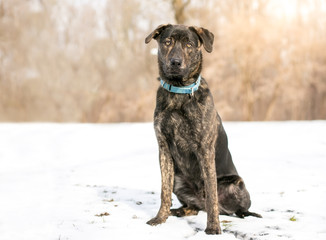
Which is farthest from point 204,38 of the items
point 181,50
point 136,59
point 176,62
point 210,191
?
point 136,59

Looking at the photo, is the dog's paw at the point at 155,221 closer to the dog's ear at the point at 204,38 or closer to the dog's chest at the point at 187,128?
the dog's chest at the point at 187,128

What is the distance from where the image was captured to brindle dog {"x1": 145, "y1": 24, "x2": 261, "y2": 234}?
3836mm

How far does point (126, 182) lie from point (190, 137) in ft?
11.4

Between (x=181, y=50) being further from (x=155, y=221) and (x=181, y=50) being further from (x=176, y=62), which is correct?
(x=155, y=221)

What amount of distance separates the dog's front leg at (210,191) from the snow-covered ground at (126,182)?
174 mm

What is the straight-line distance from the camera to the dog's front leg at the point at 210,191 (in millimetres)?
3777

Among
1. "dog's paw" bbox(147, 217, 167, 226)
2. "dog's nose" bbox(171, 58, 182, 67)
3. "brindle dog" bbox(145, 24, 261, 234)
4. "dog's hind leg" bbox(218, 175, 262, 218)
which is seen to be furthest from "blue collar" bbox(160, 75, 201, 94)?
"dog's paw" bbox(147, 217, 167, 226)

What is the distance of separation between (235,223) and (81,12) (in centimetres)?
2012

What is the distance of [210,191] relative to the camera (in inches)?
151

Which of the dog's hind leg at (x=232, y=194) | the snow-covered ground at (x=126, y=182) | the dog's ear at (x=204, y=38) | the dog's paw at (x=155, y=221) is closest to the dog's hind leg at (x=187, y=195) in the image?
the snow-covered ground at (x=126, y=182)

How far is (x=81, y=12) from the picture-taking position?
72.1 feet

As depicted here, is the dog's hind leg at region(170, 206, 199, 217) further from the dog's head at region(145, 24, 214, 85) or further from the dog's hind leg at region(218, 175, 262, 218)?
the dog's head at region(145, 24, 214, 85)

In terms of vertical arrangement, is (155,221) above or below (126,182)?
above

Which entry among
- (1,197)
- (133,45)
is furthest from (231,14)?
(1,197)
